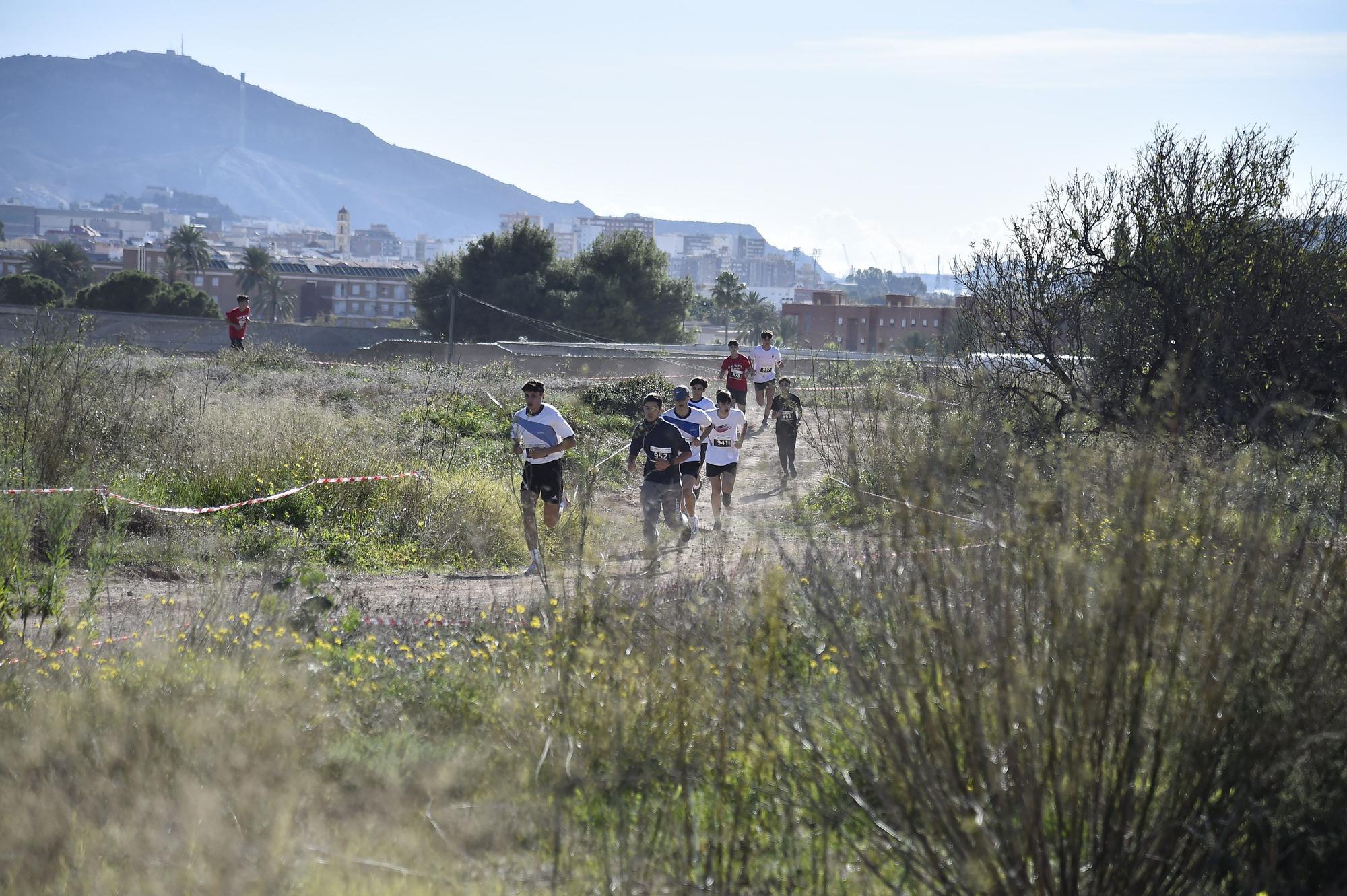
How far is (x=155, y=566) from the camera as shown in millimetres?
9578

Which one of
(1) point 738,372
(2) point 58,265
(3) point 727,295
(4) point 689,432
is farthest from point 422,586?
(3) point 727,295

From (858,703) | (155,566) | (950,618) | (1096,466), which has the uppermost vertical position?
(1096,466)

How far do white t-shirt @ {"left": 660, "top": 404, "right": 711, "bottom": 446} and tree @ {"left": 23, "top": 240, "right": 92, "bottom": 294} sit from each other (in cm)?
7747

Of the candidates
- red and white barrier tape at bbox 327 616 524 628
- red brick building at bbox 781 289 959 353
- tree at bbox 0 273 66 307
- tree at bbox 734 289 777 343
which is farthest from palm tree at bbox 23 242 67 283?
red and white barrier tape at bbox 327 616 524 628

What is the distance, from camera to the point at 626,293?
59.5 m

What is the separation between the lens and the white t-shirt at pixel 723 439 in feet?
44.9

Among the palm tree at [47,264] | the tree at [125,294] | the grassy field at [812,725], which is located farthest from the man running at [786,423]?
the palm tree at [47,264]

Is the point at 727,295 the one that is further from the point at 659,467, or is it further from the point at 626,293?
the point at 659,467

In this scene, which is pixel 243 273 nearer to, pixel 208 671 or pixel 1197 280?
pixel 1197 280

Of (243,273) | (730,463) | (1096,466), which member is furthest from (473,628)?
(243,273)

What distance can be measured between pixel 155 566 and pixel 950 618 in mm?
7815

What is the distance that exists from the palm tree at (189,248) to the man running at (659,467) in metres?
106

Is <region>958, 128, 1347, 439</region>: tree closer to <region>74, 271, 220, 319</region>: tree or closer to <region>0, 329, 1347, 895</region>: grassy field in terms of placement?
<region>0, 329, 1347, 895</region>: grassy field

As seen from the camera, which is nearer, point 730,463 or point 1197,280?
point 730,463
